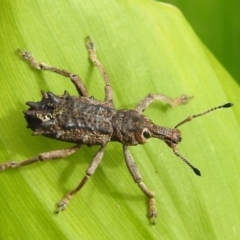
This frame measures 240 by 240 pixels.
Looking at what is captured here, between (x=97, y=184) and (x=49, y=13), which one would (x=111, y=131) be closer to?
(x=97, y=184)

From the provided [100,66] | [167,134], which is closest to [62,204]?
[167,134]

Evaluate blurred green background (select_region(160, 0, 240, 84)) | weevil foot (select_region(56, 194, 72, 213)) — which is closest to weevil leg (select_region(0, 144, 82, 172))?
weevil foot (select_region(56, 194, 72, 213))

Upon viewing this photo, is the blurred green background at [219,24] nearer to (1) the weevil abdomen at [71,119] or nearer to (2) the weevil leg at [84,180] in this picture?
(1) the weevil abdomen at [71,119]

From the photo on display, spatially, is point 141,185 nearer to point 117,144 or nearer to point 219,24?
point 117,144

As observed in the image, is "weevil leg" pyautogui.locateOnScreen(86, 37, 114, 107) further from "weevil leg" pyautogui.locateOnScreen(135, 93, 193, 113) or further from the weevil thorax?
"weevil leg" pyautogui.locateOnScreen(135, 93, 193, 113)

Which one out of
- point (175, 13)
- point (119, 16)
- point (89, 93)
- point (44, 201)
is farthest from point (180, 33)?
point (44, 201)
